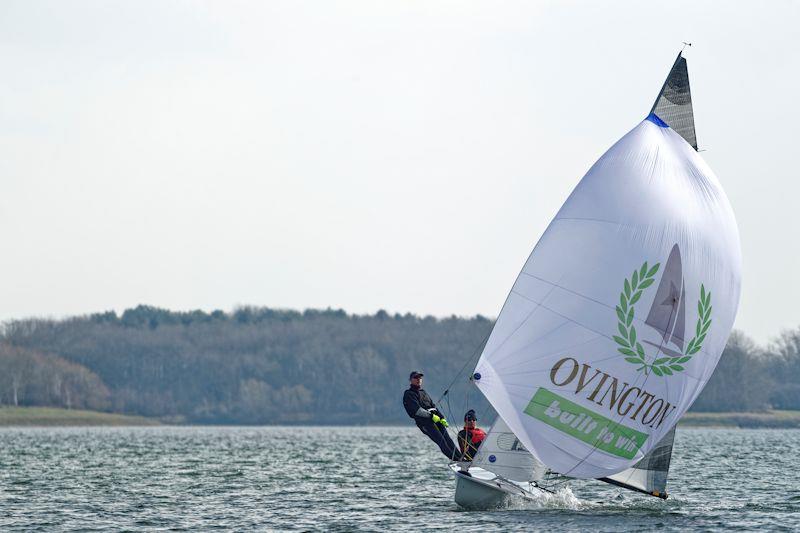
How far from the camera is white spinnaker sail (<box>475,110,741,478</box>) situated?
1155 inches

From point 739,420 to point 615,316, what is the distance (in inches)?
5460

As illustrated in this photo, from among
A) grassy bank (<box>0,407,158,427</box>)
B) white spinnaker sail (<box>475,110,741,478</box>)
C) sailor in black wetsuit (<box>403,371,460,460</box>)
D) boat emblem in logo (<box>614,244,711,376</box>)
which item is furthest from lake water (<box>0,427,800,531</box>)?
grassy bank (<box>0,407,158,427</box>)

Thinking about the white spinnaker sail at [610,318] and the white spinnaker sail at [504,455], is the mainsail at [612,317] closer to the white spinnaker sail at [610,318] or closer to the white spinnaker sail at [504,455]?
the white spinnaker sail at [610,318]

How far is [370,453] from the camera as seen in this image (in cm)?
7031

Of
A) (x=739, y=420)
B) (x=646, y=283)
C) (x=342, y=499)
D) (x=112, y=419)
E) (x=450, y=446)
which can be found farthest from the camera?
(x=112, y=419)

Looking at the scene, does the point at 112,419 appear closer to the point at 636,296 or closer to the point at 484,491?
the point at 484,491

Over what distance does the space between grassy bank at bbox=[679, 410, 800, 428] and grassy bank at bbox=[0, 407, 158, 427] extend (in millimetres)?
72926

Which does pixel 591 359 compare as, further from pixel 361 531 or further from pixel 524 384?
pixel 361 531

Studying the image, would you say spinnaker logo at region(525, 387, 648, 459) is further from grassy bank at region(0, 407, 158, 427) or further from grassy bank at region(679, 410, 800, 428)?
grassy bank at region(0, 407, 158, 427)

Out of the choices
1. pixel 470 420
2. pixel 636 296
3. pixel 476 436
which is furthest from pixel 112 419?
pixel 636 296

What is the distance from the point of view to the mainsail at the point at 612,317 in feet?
96.2

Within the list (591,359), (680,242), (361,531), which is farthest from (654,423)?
(361,531)

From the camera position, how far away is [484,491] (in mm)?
30938

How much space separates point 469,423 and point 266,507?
5.84 meters
